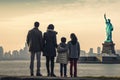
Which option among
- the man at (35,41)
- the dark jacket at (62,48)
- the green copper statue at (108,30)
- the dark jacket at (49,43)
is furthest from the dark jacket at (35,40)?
the green copper statue at (108,30)

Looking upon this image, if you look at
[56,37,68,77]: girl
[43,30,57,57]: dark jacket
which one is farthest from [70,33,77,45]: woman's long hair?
[43,30,57,57]: dark jacket

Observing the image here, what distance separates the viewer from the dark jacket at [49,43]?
59.5ft

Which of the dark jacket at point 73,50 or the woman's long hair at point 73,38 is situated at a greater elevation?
the woman's long hair at point 73,38

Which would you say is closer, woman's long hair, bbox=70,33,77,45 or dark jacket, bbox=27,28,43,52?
dark jacket, bbox=27,28,43,52

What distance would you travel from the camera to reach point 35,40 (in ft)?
59.5

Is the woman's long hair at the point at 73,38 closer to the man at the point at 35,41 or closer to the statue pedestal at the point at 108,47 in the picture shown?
the man at the point at 35,41

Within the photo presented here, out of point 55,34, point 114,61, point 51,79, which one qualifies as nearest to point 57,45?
point 55,34

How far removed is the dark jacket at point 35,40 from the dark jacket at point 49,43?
22 centimetres

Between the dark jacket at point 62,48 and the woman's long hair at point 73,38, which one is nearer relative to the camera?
the woman's long hair at point 73,38

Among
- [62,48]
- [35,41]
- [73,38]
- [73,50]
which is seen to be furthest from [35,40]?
[73,50]

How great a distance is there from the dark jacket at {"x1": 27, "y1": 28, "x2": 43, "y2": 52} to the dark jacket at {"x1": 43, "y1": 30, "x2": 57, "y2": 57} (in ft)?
0.71

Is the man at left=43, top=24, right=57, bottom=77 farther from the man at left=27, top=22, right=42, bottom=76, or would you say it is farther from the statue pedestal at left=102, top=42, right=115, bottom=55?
the statue pedestal at left=102, top=42, right=115, bottom=55

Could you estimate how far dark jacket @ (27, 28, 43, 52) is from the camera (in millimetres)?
18094

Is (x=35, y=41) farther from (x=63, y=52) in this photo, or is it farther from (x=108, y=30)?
(x=108, y=30)
